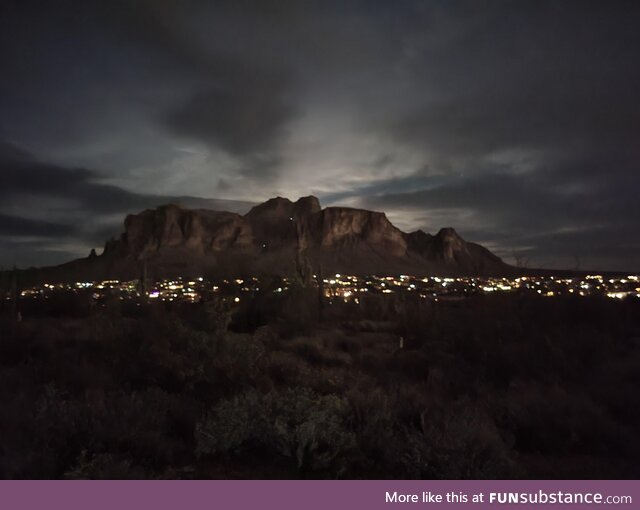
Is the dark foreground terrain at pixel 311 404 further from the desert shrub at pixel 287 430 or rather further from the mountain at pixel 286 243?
the mountain at pixel 286 243

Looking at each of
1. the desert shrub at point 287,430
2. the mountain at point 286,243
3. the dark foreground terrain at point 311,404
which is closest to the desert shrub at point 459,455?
the dark foreground terrain at point 311,404

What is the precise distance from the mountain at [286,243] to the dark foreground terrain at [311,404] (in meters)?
50.9

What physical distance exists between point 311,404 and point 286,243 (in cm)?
6813

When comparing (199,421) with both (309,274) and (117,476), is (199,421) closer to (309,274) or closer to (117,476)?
(117,476)

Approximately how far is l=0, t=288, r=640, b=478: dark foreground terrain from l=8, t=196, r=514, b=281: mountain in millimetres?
50939

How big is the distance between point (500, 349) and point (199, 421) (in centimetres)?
898

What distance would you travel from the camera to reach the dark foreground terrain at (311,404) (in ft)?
20.8

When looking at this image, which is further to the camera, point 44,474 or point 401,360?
point 401,360

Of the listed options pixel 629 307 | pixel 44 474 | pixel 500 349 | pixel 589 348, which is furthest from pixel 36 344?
pixel 629 307

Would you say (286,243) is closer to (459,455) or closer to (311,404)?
(311,404)

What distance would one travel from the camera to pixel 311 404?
306 inches

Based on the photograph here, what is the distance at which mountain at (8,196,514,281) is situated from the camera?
69000mm

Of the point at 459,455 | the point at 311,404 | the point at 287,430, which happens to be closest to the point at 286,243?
the point at 311,404

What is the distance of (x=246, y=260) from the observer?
118 ft
